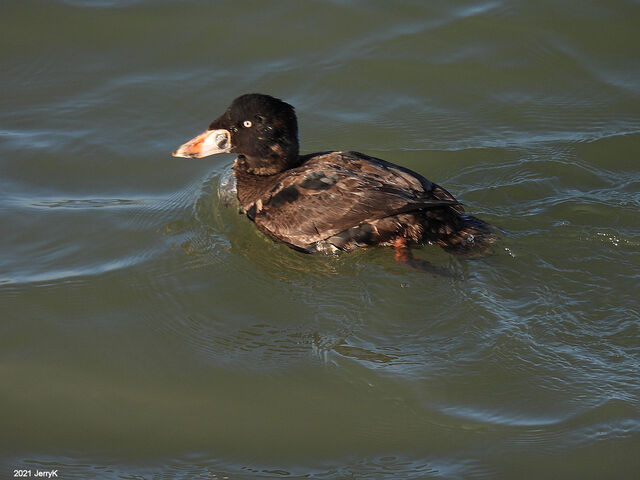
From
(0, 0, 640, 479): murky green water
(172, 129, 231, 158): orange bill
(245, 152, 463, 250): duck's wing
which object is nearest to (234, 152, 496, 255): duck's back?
(245, 152, 463, 250): duck's wing

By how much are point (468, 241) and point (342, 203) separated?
0.95 meters

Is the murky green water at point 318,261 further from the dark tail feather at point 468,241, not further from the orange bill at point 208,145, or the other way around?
the orange bill at point 208,145

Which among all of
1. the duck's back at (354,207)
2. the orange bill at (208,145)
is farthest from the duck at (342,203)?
the orange bill at (208,145)

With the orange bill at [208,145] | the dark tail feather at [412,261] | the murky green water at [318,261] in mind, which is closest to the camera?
the murky green water at [318,261]

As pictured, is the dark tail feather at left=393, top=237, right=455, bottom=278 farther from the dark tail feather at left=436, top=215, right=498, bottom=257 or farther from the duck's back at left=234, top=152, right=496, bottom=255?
the dark tail feather at left=436, top=215, right=498, bottom=257

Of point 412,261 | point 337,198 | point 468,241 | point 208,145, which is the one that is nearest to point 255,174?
point 208,145

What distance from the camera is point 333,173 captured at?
5.63m

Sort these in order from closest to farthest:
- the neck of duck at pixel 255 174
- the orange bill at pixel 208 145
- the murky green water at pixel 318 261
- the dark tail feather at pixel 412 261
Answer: the murky green water at pixel 318 261 < the dark tail feather at pixel 412 261 < the neck of duck at pixel 255 174 < the orange bill at pixel 208 145

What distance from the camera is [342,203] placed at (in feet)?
18.0

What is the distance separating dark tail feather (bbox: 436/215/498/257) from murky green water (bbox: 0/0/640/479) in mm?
79

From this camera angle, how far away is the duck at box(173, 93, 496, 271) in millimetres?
5426

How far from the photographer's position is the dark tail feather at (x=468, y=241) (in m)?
5.43

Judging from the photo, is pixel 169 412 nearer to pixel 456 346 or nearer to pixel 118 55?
pixel 456 346

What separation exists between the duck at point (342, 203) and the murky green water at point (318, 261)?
15 cm
